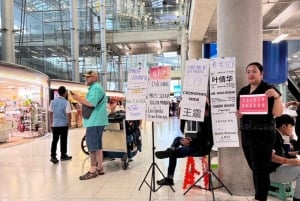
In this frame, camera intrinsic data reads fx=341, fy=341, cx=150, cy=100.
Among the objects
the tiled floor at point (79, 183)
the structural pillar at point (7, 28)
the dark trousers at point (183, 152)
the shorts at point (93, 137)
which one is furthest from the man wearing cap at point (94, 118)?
the structural pillar at point (7, 28)

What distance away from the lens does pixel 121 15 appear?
22.4 metres

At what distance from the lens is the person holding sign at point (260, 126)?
10.4 ft

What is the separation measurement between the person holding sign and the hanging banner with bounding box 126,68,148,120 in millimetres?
1316

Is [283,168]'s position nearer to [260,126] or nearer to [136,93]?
[260,126]

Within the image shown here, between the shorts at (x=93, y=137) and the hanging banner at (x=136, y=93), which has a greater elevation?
the hanging banner at (x=136, y=93)

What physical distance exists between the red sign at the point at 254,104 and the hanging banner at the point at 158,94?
3.03ft

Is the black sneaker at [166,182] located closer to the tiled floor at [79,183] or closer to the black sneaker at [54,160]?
the tiled floor at [79,183]

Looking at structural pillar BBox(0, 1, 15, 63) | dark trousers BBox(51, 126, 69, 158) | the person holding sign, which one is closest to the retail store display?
structural pillar BBox(0, 1, 15, 63)

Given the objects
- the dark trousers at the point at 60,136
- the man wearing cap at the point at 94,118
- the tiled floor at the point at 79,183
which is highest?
the man wearing cap at the point at 94,118

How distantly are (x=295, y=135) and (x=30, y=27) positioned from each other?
Answer: 1764 cm

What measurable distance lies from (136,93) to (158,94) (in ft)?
1.05

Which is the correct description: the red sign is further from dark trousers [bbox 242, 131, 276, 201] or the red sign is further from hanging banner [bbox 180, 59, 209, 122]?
hanging banner [bbox 180, 59, 209, 122]

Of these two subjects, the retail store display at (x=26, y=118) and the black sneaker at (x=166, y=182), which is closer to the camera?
the black sneaker at (x=166, y=182)

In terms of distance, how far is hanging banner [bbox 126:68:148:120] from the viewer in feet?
13.7
